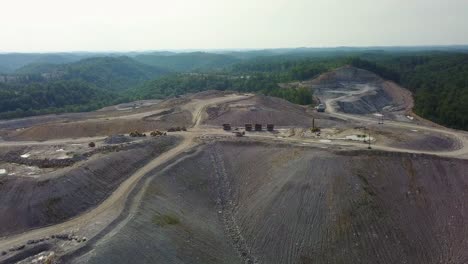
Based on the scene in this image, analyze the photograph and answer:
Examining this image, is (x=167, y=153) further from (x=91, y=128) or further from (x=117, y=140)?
(x=91, y=128)

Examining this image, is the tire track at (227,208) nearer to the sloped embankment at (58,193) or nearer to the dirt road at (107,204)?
the dirt road at (107,204)

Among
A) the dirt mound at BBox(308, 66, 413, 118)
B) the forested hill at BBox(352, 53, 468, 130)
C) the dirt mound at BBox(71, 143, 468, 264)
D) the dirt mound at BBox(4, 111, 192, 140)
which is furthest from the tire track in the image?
the forested hill at BBox(352, 53, 468, 130)

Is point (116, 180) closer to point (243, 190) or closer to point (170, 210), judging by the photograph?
point (170, 210)

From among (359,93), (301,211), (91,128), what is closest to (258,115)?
(91,128)

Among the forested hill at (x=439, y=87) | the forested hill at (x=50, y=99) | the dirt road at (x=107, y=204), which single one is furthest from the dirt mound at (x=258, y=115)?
the forested hill at (x=50, y=99)

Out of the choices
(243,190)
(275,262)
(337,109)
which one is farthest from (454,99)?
(275,262)
